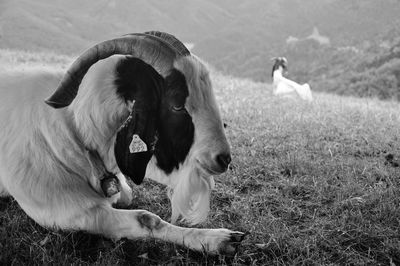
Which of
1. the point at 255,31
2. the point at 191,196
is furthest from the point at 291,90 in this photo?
the point at 255,31

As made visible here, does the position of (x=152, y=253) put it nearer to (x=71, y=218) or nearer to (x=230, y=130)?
(x=71, y=218)

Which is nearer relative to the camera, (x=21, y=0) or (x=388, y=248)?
(x=388, y=248)

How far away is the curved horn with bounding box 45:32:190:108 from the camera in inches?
103

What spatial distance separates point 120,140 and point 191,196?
62cm

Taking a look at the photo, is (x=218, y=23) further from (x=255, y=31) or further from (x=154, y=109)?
(x=154, y=109)

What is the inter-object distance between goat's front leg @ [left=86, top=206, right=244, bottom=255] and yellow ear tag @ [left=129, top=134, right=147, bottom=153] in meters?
0.50

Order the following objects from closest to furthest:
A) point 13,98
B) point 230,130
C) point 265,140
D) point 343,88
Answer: point 13,98 < point 265,140 < point 230,130 < point 343,88

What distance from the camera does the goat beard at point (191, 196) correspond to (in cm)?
287

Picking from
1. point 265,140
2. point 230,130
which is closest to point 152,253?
point 265,140

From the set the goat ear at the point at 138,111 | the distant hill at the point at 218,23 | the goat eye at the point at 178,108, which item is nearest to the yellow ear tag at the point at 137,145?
the goat ear at the point at 138,111

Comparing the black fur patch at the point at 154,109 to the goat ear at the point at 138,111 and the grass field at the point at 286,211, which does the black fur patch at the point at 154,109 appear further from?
the grass field at the point at 286,211

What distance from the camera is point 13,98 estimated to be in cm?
323

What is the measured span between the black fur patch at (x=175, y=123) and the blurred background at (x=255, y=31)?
16.4 metres

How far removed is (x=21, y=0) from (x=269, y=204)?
161ft
